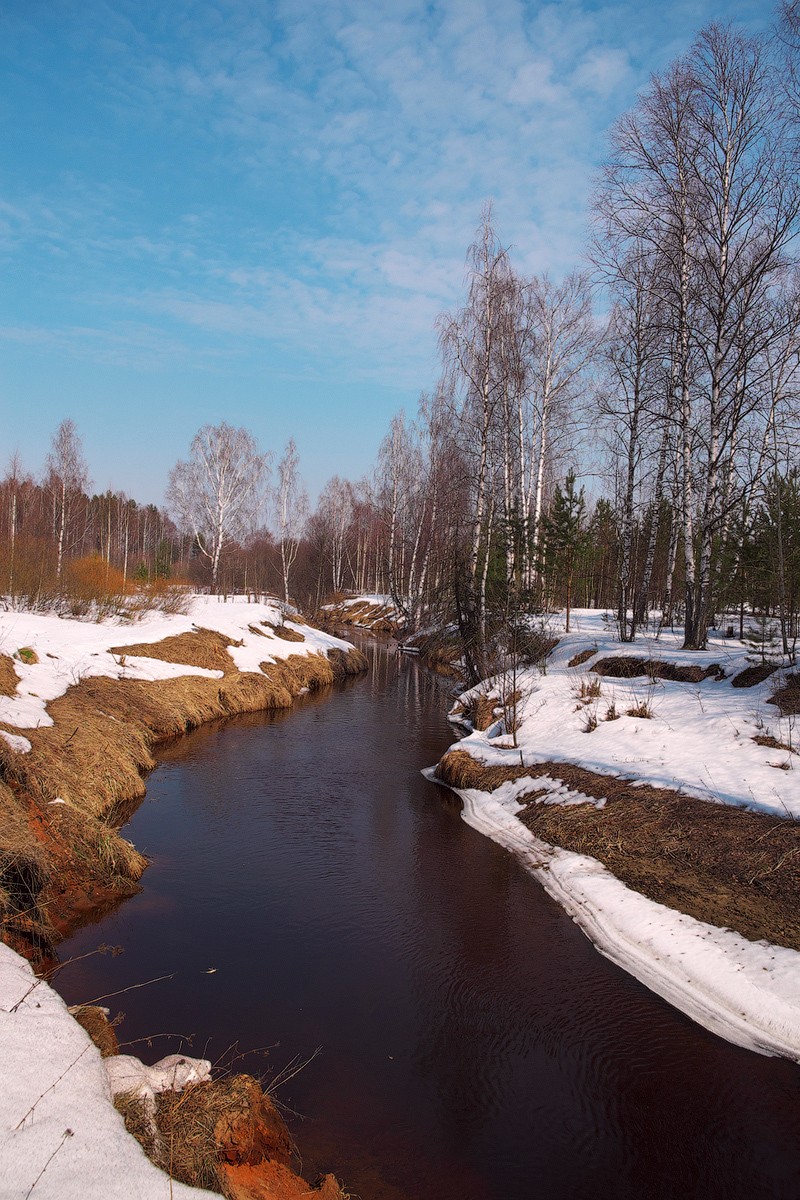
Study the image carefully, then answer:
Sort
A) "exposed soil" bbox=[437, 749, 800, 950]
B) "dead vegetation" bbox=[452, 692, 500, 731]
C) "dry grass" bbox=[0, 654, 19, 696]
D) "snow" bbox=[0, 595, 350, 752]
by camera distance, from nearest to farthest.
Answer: "exposed soil" bbox=[437, 749, 800, 950] < "dry grass" bbox=[0, 654, 19, 696] < "snow" bbox=[0, 595, 350, 752] < "dead vegetation" bbox=[452, 692, 500, 731]

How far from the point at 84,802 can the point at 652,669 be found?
33.1ft

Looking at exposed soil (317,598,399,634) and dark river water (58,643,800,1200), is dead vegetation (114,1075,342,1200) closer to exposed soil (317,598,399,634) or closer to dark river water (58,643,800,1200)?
dark river water (58,643,800,1200)

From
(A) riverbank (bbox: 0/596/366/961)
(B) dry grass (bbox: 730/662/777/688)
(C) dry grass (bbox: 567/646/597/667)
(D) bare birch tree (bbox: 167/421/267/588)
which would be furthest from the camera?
(D) bare birch tree (bbox: 167/421/267/588)

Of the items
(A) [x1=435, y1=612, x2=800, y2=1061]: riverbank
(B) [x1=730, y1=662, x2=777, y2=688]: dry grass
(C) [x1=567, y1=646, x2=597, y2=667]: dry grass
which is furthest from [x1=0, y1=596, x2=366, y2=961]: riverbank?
(B) [x1=730, y1=662, x2=777, y2=688]: dry grass

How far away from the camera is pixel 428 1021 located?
5418mm

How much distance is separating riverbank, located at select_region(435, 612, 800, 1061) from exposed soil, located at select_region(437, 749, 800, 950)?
0.06 feet

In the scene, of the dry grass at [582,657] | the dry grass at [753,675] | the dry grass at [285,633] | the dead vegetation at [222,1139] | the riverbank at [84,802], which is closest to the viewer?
the riverbank at [84,802]

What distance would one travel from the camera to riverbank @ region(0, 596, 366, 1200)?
3.14 m

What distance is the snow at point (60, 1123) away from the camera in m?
2.76

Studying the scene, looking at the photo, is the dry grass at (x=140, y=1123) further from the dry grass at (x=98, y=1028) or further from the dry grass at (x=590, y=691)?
the dry grass at (x=590, y=691)

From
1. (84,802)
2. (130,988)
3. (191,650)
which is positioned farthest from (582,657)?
(130,988)

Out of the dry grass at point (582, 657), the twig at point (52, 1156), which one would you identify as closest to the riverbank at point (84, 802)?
the twig at point (52, 1156)

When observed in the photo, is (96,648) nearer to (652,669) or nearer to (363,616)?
(652,669)

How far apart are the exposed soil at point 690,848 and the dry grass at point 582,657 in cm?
634
